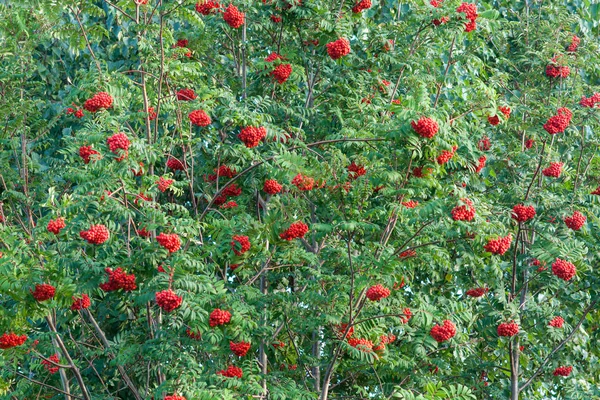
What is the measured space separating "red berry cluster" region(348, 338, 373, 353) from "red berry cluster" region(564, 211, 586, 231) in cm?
219

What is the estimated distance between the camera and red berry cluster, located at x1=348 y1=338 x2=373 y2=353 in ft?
21.6

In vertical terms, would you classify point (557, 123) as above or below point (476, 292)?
above

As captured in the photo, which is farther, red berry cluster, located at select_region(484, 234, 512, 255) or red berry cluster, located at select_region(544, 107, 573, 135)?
red berry cluster, located at select_region(544, 107, 573, 135)

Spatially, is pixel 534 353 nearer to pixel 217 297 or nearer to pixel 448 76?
pixel 448 76

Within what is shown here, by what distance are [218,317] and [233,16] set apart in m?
2.46

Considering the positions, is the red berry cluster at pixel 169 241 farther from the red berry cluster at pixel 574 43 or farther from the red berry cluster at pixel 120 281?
the red berry cluster at pixel 574 43

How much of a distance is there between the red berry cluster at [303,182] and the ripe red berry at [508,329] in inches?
82.6

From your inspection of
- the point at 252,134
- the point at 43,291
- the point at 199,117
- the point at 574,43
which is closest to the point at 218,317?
the point at 43,291

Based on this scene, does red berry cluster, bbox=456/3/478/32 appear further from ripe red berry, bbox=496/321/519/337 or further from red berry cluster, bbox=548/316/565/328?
red berry cluster, bbox=548/316/565/328

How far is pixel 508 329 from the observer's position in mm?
7500

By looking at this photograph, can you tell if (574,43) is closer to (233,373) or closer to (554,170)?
(554,170)

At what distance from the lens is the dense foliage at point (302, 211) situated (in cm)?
627

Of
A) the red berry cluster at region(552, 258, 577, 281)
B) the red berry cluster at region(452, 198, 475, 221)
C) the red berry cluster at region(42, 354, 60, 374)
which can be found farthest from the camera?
the red berry cluster at region(42, 354, 60, 374)

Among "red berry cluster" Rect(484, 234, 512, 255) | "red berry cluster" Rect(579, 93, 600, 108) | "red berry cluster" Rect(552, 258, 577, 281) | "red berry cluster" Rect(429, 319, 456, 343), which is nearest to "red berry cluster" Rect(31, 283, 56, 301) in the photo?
"red berry cluster" Rect(429, 319, 456, 343)
